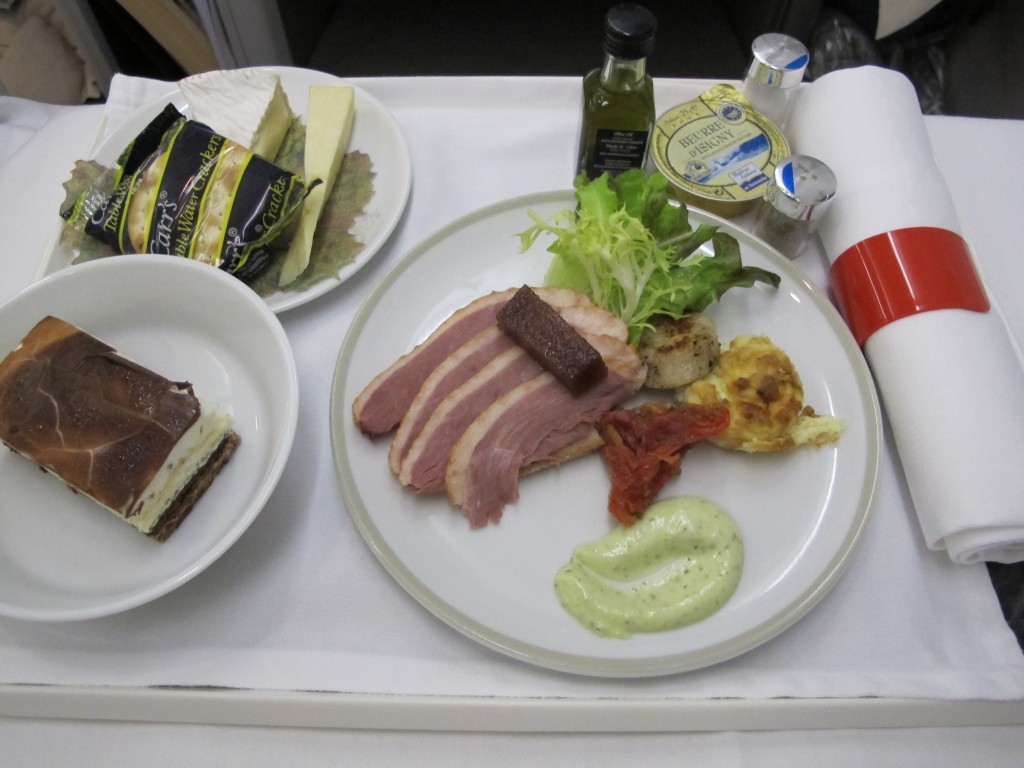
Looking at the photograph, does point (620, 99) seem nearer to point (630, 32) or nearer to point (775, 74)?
point (630, 32)

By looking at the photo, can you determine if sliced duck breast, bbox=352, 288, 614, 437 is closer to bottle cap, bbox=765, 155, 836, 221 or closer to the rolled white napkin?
bottle cap, bbox=765, 155, 836, 221

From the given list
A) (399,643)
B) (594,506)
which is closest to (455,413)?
(594,506)

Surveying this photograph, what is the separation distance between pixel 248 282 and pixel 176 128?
44cm

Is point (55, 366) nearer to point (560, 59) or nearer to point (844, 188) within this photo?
point (844, 188)

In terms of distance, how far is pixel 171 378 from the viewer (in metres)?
1.46

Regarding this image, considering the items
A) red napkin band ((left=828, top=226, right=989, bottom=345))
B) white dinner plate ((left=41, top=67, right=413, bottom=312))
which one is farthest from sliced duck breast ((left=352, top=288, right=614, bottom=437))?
red napkin band ((left=828, top=226, right=989, bottom=345))

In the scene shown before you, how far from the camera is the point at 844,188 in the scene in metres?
1.58

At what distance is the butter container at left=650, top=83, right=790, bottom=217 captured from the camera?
5.44 feet

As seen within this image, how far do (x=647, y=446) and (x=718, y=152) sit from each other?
841mm

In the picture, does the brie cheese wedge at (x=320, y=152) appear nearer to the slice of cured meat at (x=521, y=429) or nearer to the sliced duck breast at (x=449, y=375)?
the sliced duck breast at (x=449, y=375)

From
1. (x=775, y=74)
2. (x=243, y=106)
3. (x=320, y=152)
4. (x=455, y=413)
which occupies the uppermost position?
(x=243, y=106)

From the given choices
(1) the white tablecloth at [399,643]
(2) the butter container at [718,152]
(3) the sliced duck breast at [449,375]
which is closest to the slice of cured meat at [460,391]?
(3) the sliced duck breast at [449,375]

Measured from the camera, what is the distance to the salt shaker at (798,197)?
1.50m

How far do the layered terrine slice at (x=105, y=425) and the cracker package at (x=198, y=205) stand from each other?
348 millimetres
